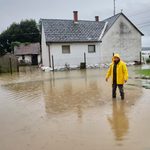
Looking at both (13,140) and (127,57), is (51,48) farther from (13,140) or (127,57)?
(13,140)

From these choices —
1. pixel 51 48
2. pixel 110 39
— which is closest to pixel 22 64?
pixel 51 48

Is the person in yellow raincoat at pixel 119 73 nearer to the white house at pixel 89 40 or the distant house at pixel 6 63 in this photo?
the distant house at pixel 6 63

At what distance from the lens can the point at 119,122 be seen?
412cm

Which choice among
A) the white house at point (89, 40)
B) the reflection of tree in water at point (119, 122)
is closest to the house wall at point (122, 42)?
the white house at point (89, 40)

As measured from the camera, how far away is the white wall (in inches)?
885

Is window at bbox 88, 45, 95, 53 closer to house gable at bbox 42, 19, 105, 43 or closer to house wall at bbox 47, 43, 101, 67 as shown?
house wall at bbox 47, 43, 101, 67

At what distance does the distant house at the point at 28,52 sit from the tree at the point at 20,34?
8227 millimetres

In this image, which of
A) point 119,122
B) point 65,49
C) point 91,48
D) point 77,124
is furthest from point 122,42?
point 77,124

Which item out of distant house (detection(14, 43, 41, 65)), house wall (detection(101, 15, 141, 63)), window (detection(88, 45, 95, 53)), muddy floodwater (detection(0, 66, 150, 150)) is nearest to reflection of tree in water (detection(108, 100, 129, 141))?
muddy floodwater (detection(0, 66, 150, 150))

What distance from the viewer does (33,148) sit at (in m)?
3.12

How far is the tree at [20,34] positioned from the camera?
160 ft

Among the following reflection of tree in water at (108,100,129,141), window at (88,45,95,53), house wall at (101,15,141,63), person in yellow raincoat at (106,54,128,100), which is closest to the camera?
reflection of tree in water at (108,100,129,141)

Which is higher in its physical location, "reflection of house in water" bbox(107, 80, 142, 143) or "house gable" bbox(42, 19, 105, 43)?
"house gable" bbox(42, 19, 105, 43)

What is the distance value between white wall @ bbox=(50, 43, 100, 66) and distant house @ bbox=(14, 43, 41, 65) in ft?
61.0
